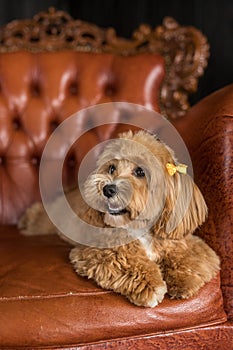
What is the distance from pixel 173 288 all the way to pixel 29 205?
93 cm

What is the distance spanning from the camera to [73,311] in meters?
1.28

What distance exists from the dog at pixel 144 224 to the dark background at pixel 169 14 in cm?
129

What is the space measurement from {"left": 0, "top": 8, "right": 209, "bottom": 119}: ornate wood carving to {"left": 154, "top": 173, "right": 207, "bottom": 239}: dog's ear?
33.1 inches

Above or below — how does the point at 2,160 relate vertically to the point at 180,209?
below

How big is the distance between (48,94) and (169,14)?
101cm

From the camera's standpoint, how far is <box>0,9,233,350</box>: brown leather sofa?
1283mm

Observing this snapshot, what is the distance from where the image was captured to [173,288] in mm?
1346

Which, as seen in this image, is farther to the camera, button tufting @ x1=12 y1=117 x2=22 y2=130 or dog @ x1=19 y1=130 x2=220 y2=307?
button tufting @ x1=12 y1=117 x2=22 y2=130

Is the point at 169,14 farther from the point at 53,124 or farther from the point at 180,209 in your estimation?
the point at 180,209

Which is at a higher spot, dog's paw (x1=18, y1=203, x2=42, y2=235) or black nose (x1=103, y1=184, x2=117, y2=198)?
black nose (x1=103, y1=184, x2=117, y2=198)

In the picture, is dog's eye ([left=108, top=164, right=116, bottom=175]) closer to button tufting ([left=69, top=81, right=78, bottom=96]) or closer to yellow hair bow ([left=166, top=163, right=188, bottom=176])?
yellow hair bow ([left=166, top=163, right=188, bottom=176])

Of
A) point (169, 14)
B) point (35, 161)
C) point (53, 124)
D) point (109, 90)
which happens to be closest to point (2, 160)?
point (35, 161)

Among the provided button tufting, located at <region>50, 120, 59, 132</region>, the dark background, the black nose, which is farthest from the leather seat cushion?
the dark background

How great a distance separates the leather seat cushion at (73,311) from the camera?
1.26 meters
